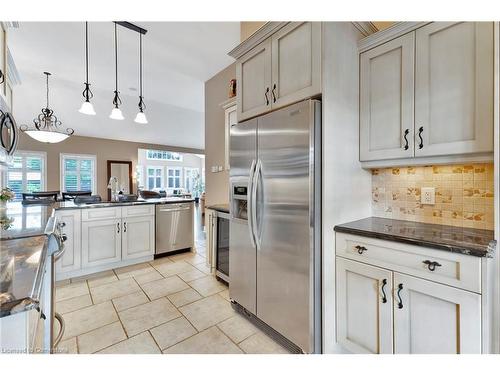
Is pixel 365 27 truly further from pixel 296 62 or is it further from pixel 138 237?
pixel 138 237

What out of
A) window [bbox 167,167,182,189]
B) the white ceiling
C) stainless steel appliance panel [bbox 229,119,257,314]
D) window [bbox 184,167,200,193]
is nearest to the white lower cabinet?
stainless steel appliance panel [bbox 229,119,257,314]

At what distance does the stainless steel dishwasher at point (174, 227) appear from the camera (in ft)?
11.7

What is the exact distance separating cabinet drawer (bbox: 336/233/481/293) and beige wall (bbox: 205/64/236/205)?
7.09ft

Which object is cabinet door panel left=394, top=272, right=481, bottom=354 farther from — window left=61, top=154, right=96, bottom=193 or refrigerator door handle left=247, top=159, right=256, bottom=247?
window left=61, top=154, right=96, bottom=193

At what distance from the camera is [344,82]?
156cm

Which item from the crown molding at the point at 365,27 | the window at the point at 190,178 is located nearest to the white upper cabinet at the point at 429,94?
the crown molding at the point at 365,27

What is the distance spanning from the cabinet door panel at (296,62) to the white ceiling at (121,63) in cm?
128

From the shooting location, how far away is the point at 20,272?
717 millimetres

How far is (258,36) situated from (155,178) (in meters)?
9.87

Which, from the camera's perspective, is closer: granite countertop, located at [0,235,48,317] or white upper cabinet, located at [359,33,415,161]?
granite countertop, located at [0,235,48,317]

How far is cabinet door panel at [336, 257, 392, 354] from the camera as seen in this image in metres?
1.32

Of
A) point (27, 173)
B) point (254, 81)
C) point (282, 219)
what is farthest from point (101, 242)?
point (27, 173)
